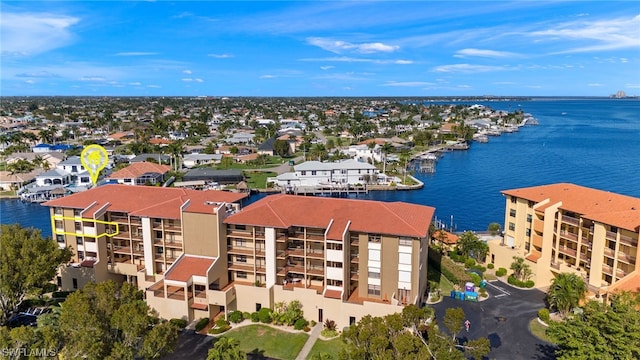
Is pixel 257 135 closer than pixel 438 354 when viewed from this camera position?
No

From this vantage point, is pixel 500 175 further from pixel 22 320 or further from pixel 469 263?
pixel 22 320

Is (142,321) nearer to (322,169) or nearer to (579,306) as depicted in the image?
(579,306)

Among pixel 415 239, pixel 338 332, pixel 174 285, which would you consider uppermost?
pixel 415 239

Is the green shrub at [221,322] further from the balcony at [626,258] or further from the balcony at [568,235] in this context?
the balcony at [626,258]

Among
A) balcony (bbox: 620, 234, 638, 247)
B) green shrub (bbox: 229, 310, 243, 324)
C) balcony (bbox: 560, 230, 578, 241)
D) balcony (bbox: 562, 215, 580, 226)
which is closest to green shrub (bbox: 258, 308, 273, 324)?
green shrub (bbox: 229, 310, 243, 324)

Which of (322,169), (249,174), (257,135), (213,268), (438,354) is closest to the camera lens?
(438,354)

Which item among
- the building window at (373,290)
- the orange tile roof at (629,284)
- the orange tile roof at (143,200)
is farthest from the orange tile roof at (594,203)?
the orange tile roof at (143,200)

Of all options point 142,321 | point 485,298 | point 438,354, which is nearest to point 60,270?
point 142,321
